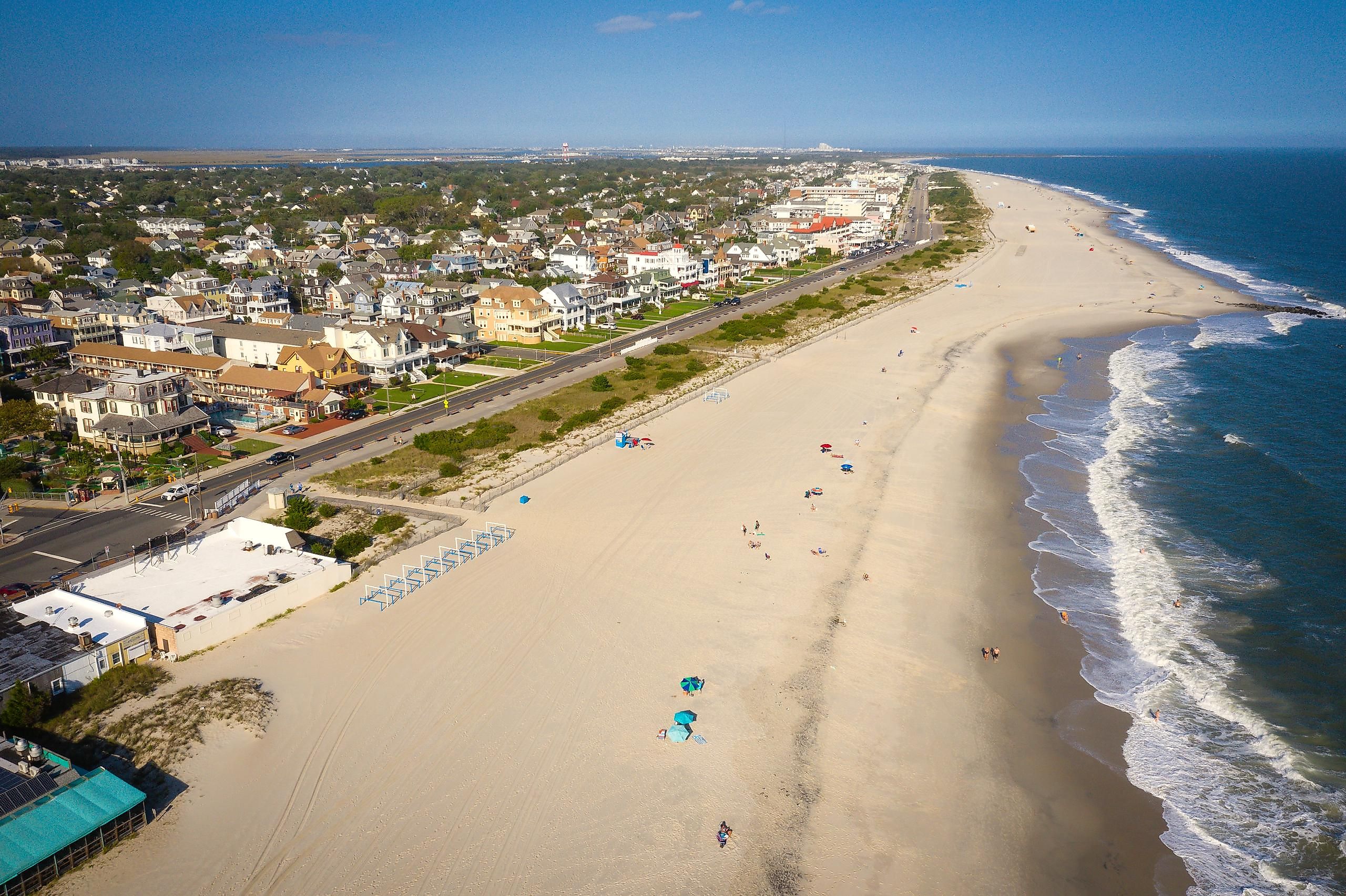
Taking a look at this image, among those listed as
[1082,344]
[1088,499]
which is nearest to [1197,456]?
[1088,499]

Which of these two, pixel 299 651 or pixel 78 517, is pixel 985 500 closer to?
pixel 299 651

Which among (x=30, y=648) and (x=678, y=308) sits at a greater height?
(x=678, y=308)

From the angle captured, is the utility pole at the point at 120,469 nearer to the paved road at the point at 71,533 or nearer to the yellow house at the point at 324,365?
the paved road at the point at 71,533

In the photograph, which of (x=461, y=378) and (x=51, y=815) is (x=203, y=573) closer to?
(x=51, y=815)

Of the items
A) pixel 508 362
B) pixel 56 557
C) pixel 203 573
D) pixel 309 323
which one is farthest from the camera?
pixel 508 362

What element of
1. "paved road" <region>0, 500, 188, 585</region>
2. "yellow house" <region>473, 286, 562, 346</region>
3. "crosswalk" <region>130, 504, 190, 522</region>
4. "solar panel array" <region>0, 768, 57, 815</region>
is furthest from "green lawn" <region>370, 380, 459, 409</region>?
"solar panel array" <region>0, 768, 57, 815</region>

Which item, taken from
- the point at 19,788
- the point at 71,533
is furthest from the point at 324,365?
the point at 19,788

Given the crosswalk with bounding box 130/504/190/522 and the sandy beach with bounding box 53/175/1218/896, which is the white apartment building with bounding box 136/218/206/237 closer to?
the crosswalk with bounding box 130/504/190/522
